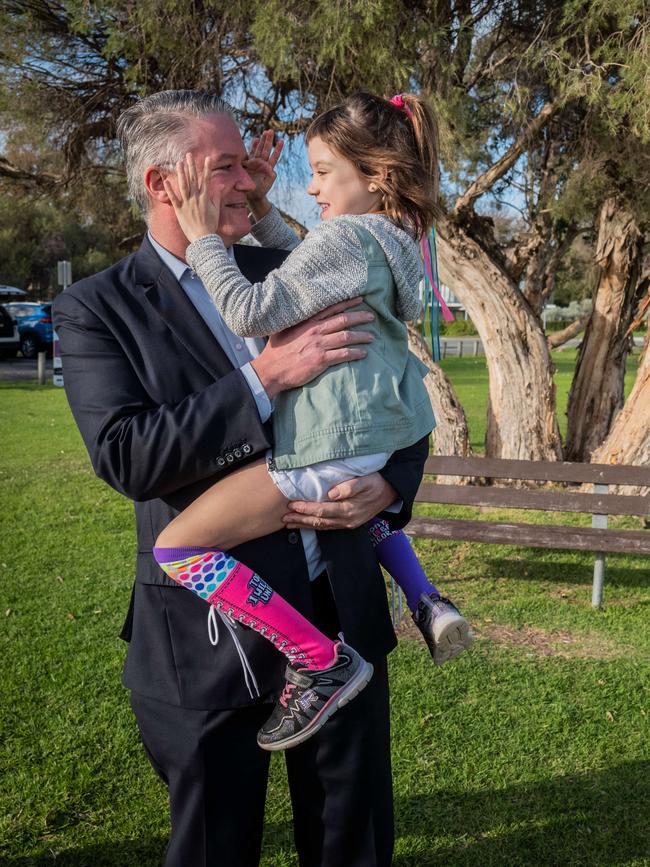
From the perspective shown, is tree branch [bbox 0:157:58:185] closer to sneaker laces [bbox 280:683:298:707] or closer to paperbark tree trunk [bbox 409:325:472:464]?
paperbark tree trunk [bbox 409:325:472:464]

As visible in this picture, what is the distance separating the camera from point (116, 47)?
28.0 feet

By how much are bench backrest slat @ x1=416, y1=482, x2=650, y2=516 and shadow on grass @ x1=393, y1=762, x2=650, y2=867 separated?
2.57 m

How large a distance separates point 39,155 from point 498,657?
8.33 meters

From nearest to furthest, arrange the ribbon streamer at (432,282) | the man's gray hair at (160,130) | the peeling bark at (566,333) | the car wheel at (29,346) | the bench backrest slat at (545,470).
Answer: the man's gray hair at (160,130) → the ribbon streamer at (432,282) → the bench backrest slat at (545,470) → the peeling bark at (566,333) → the car wheel at (29,346)

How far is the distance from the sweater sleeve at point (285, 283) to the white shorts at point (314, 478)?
0.30m

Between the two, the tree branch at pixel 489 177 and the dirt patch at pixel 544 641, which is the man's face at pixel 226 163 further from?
the tree branch at pixel 489 177

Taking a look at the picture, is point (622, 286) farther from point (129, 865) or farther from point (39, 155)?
point (129, 865)

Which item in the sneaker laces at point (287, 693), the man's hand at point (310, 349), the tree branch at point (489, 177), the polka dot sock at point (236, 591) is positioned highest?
the tree branch at point (489, 177)

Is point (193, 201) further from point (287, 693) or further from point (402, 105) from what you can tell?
point (287, 693)

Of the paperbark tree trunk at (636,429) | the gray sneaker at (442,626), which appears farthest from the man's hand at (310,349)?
the paperbark tree trunk at (636,429)

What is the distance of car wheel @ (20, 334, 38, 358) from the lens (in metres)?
29.3

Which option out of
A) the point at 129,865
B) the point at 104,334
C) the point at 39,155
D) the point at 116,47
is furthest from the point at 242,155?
the point at 39,155

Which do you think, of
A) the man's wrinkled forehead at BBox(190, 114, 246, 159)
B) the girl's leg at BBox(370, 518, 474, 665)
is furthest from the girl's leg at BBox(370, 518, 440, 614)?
the man's wrinkled forehead at BBox(190, 114, 246, 159)

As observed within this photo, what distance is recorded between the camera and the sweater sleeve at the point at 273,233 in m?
2.55
